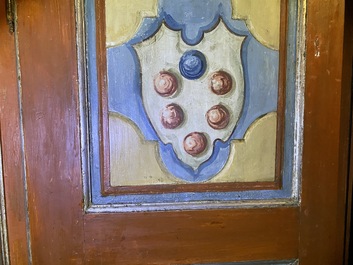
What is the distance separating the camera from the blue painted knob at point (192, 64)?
90 cm

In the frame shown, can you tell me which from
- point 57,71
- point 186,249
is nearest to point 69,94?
point 57,71

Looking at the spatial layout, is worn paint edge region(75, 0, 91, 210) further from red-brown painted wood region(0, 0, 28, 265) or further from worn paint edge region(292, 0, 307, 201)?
worn paint edge region(292, 0, 307, 201)

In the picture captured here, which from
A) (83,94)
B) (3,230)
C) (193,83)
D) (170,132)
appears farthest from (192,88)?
(3,230)

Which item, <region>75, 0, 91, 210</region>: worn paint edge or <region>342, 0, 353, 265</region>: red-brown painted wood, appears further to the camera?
<region>342, 0, 353, 265</region>: red-brown painted wood

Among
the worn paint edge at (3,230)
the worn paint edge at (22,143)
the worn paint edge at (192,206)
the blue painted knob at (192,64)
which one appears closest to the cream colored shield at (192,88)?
the blue painted knob at (192,64)

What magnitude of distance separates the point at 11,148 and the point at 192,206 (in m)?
0.43

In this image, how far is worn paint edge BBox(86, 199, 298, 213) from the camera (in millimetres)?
923

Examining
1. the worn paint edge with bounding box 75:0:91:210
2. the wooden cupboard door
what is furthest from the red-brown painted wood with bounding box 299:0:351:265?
the worn paint edge with bounding box 75:0:91:210

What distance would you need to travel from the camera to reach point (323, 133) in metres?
0.94

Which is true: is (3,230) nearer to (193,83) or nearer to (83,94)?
(83,94)

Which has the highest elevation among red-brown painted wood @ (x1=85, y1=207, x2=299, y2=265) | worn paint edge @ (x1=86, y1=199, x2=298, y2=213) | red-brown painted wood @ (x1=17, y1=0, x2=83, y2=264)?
red-brown painted wood @ (x1=17, y1=0, x2=83, y2=264)

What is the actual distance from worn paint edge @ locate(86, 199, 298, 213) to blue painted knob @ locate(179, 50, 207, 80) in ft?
0.97

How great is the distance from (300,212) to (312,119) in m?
0.22

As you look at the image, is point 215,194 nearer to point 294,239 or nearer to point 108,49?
point 294,239
